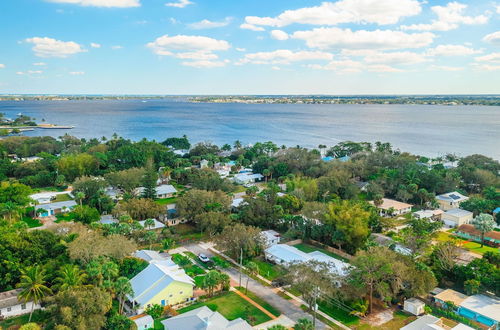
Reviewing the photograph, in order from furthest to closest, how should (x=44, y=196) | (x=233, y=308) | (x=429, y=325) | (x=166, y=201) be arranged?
(x=166, y=201) → (x=44, y=196) → (x=233, y=308) → (x=429, y=325)

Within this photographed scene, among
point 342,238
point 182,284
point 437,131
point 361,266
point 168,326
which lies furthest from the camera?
point 437,131

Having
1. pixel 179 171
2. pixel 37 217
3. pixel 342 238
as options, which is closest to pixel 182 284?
pixel 342 238

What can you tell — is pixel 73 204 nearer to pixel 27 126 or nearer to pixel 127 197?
pixel 127 197

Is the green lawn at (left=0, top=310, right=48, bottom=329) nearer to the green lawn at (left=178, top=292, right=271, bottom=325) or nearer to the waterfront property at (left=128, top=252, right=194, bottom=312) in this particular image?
the waterfront property at (left=128, top=252, right=194, bottom=312)

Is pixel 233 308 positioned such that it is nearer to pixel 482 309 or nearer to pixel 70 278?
pixel 70 278

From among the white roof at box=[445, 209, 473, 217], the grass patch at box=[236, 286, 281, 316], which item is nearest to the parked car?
the grass patch at box=[236, 286, 281, 316]

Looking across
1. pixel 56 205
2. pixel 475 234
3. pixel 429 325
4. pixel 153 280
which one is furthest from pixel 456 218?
pixel 56 205
